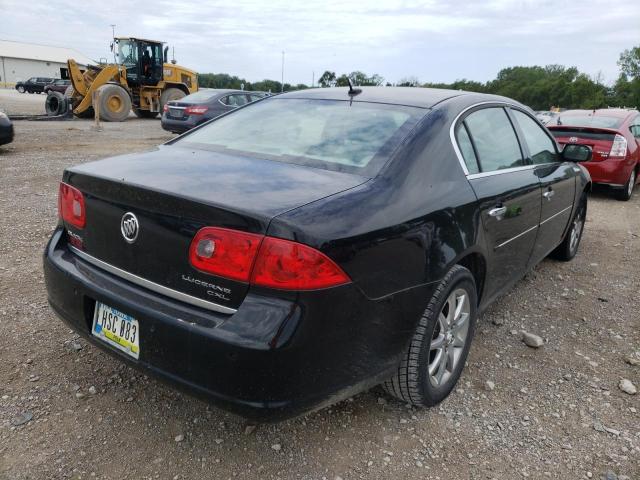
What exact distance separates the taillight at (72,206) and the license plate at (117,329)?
0.43m

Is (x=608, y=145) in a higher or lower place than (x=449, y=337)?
higher

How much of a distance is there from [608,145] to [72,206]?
7.65m

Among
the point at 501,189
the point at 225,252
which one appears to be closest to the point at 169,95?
the point at 501,189

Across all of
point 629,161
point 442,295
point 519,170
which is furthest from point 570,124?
point 442,295

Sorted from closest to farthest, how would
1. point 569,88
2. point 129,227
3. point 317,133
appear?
point 129,227, point 317,133, point 569,88

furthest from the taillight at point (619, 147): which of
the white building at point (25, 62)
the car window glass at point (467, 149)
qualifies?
the white building at point (25, 62)

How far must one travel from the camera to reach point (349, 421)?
2432 mm

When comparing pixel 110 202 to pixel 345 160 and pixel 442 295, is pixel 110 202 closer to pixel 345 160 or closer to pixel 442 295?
pixel 345 160

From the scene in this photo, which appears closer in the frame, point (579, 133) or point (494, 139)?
point (494, 139)

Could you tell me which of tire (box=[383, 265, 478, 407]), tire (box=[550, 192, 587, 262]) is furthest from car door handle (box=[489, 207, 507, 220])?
tire (box=[550, 192, 587, 262])

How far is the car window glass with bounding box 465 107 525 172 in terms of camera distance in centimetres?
284

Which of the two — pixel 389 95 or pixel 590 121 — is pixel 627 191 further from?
pixel 389 95

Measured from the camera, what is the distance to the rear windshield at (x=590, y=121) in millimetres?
7957

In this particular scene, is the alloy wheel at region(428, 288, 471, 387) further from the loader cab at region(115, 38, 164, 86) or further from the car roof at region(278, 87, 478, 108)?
the loader cab at region(115, 38, 164, 86)
